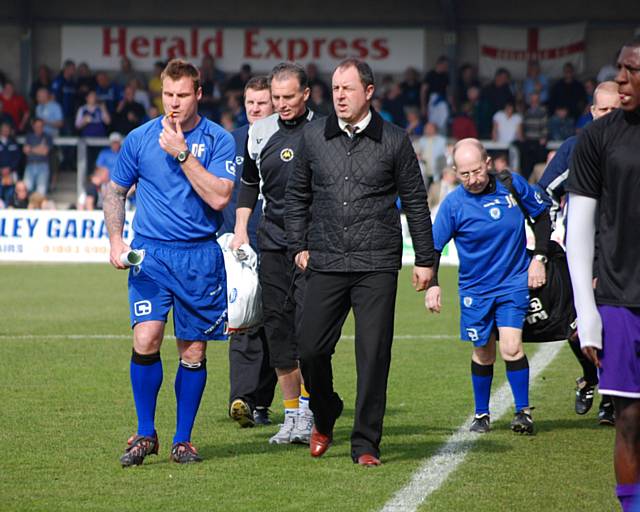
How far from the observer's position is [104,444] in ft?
25.7

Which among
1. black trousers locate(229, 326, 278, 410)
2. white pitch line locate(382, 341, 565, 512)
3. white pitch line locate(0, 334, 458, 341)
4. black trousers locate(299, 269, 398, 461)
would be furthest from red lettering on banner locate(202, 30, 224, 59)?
black trousers locate(299, 269, 398, 461)

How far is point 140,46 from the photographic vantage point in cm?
3116

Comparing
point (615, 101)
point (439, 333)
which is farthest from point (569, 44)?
point (615, 101)

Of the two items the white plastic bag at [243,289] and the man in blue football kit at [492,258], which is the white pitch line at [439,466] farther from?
the white plastic bag at [243,289]

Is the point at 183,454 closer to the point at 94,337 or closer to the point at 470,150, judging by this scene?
the point at 470,150

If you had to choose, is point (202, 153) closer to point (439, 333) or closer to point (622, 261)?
point (622, 261)

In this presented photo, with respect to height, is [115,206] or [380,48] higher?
[380,48]

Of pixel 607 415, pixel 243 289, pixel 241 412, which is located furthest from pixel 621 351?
pixel 241 412

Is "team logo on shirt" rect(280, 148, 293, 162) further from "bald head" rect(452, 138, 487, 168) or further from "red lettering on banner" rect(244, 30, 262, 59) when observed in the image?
"red lettering on banner" rect(244, 30, 262, 59)

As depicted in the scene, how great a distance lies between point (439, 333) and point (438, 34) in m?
17.8

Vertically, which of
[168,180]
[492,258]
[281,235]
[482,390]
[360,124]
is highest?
[360,124]

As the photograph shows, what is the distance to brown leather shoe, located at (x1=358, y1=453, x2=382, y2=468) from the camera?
7.16m

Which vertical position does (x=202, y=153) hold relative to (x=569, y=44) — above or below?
below

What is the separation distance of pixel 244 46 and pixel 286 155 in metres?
23.3
